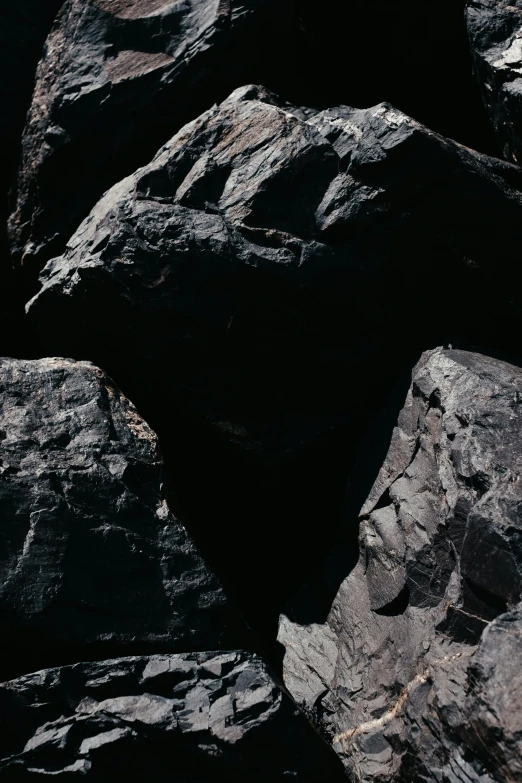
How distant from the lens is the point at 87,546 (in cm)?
217

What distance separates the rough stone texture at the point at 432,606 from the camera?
167 centimetres

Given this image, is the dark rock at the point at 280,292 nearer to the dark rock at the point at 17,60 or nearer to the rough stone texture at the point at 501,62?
the rough stone texture at the point at 501,62

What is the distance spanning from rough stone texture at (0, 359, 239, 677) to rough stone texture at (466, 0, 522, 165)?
1630mm

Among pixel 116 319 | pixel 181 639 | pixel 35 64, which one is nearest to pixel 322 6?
pixel 35 64

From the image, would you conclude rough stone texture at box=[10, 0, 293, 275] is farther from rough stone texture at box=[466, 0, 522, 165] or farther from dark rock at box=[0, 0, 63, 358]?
rough stone texture at box=[466, 0, 522, 165]

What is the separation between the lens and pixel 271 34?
301cm

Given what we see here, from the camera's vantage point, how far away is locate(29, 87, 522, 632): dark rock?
8.18 feet

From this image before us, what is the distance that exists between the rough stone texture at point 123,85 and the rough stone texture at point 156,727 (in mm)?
1748

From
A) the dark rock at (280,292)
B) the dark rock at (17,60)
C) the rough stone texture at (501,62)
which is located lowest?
the dark rock at (280,292)

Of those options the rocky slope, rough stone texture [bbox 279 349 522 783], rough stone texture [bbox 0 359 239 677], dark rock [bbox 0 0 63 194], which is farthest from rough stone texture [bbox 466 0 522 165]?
dark rock [bbox 0 0 63 194]

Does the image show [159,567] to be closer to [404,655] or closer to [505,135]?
[404,655]

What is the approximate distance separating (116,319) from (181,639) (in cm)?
109

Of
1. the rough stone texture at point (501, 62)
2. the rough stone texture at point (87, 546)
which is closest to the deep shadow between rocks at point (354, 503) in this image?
the rough stone texture at point (87, 546)

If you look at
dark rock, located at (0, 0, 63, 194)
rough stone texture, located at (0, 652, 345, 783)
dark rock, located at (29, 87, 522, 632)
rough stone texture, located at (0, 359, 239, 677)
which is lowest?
rough stone texture, located at (0, 652, 345, 783)
